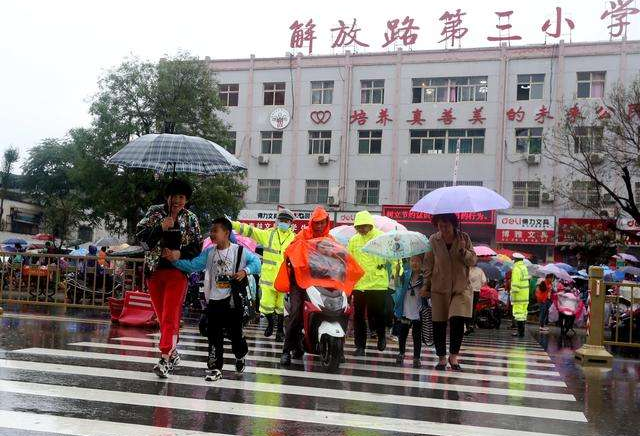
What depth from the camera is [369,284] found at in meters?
8.33

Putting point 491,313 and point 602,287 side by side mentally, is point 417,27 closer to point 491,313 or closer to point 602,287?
point 491,313

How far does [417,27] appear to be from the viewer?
3456cm

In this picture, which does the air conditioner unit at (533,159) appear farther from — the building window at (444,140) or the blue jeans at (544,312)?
the blue jeans at (544,312)

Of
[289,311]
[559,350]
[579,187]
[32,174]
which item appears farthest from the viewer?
[32,174]

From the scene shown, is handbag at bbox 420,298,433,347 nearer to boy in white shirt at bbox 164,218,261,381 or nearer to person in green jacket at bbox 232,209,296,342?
person in green jacket at bbox 232,209,296,342

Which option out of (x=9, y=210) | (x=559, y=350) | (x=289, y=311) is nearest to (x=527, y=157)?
(x=559, y=350)

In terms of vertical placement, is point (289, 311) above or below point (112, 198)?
below

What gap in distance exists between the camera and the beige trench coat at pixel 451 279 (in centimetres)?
740

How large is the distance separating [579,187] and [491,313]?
47.1 ft

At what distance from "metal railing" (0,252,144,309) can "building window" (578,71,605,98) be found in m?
25.8

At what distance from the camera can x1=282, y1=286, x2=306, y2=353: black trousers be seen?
7270 millimetres

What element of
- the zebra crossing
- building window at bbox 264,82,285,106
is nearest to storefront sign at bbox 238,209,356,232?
building window at bbox 264,82,285,106

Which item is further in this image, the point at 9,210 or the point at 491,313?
the point at 9,210

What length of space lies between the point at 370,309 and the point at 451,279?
4.31 feet
